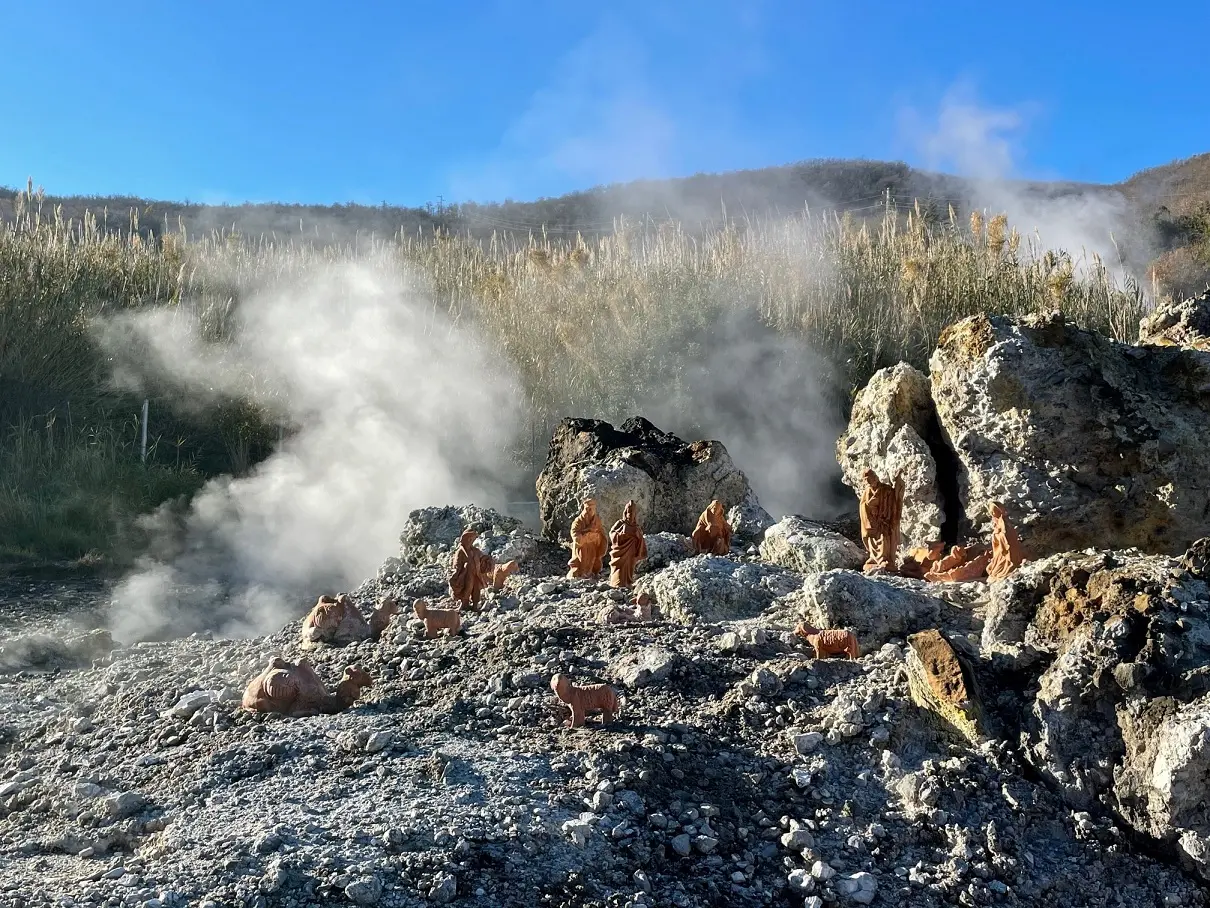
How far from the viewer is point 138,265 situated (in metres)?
12.2

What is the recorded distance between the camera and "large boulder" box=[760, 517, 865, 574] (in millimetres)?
4504

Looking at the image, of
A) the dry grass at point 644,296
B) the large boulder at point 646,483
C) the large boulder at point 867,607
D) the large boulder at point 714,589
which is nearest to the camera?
the large boulder at point 867,607

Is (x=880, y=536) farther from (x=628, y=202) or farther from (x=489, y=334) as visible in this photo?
(x=628, y=202)

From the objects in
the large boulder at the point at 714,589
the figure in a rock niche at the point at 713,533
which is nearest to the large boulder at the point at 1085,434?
the figure in a rock niche at the point at 713,533

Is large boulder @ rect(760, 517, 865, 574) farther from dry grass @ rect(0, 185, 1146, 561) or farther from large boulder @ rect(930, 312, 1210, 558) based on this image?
dry grass @ rect(0, 185, 1146, 561)

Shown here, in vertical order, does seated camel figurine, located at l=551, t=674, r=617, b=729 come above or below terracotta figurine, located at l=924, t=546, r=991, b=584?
below

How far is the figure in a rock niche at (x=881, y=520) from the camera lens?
438cm

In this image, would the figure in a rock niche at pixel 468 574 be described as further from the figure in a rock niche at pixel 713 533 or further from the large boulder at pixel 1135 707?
the large boulder at pixel 1135 707

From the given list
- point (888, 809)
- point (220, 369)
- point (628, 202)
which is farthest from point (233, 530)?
point (628, 202)

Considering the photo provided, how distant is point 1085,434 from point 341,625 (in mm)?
3343

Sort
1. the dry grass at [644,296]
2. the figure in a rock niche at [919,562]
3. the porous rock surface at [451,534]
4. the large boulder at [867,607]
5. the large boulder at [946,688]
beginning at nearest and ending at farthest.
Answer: the large boulder at [946,688], the large boulder at [867,607], the figure in a rock niche at [919,562], the porous rock surface at [451,534], the dry grass at [644,296]

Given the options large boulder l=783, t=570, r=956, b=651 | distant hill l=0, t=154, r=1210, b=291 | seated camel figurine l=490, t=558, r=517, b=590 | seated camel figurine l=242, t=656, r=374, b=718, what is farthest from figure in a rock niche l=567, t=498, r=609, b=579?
distant hill l=0, t=154, r=1210, b=291

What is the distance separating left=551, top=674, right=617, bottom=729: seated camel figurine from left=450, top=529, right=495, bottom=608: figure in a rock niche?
4.48 feet

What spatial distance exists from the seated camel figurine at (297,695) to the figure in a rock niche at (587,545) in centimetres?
147
